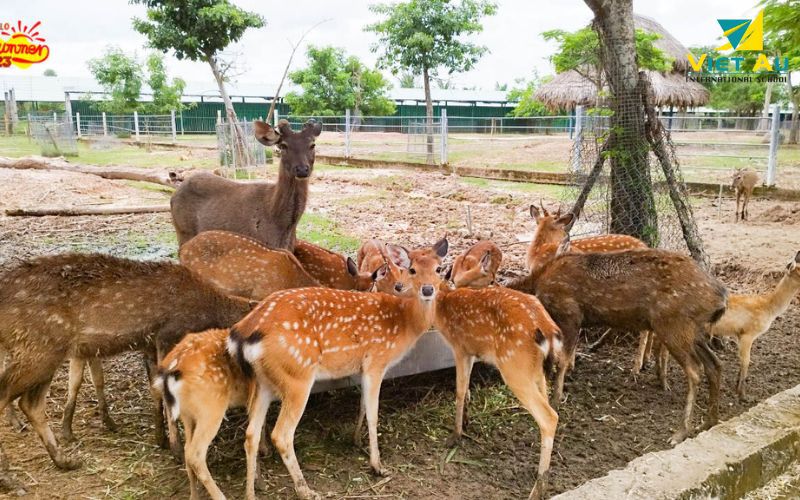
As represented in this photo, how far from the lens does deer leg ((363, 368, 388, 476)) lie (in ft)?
11.5

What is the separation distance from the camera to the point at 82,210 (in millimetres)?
10414

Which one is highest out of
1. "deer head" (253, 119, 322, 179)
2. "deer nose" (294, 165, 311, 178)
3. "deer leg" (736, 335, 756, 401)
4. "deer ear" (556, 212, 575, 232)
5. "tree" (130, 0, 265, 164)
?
"tree" (130, 0, 265, 164)

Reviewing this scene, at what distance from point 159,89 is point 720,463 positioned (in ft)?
107

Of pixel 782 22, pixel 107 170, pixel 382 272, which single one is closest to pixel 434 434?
pixel 382 272

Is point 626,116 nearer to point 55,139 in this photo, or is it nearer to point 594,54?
point 594,54

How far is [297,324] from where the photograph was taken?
3.35 m

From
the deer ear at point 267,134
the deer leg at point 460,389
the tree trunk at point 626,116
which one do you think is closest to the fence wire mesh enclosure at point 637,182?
the tree trunk at point 626,116

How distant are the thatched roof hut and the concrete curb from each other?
17.9 m

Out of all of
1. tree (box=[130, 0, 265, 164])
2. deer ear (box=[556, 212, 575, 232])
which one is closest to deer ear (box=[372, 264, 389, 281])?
deer ear (box=[556, 212, 575, 232])

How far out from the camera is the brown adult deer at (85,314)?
3408 mm

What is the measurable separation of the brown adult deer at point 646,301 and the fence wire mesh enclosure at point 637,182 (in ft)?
4.44

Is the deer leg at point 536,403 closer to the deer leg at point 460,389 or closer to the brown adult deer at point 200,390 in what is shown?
the deer leg at point 460,389

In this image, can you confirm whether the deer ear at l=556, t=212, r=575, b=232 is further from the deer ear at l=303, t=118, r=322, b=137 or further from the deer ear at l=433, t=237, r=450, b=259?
the deer ear at l=303, t=118, r=322, b=137

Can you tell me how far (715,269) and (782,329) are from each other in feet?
5.00
